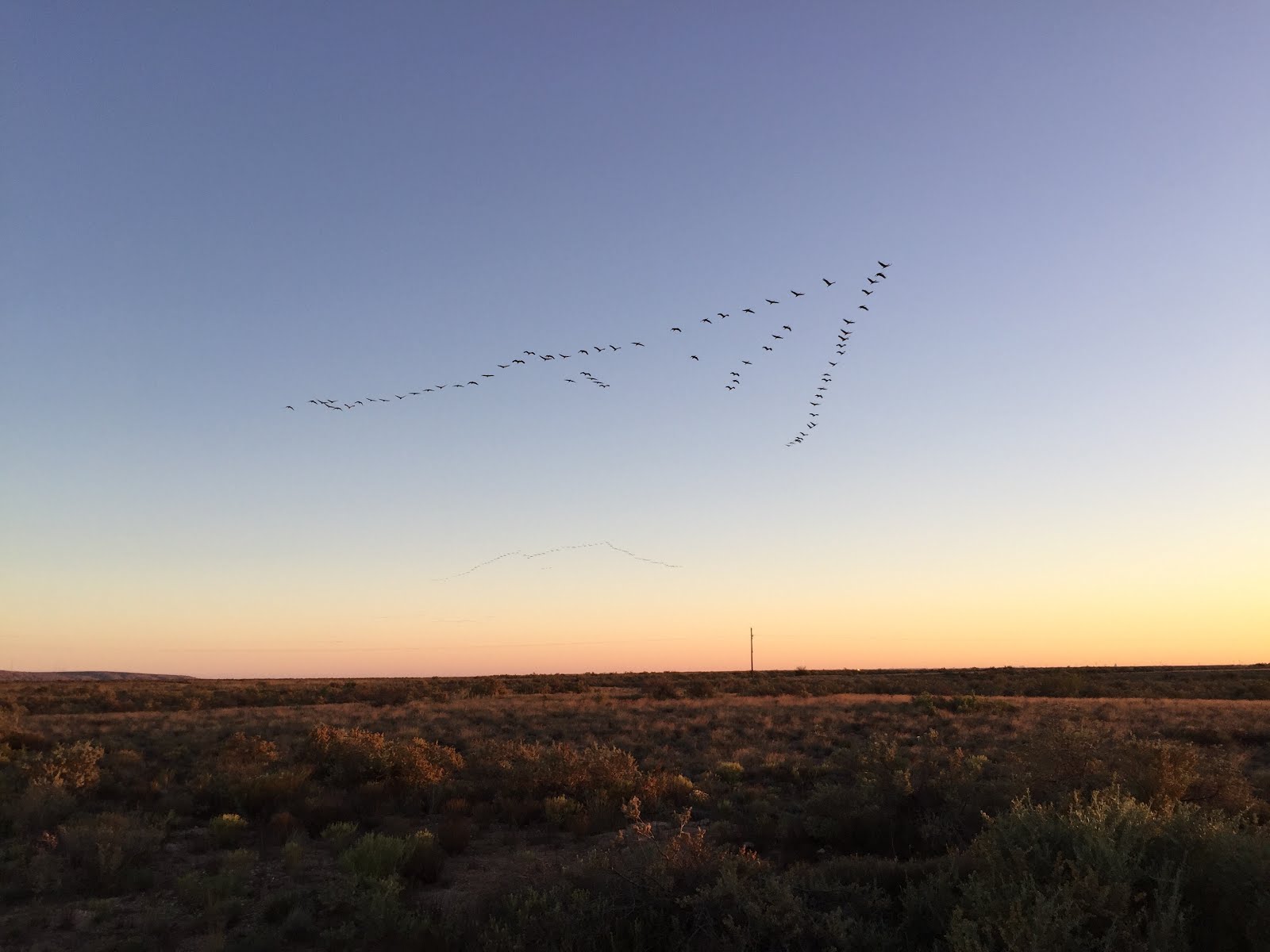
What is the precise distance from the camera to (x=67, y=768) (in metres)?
16.3

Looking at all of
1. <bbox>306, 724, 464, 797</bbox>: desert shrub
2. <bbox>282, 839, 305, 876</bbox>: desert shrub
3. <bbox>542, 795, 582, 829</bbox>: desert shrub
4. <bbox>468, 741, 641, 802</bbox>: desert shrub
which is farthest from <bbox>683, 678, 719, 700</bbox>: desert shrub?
<bbox>282, 839, 305, 876</bbox>: desert shrub

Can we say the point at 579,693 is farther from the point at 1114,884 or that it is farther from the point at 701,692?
the point at 1114,884

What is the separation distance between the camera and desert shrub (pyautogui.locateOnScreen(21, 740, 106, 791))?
15.5 m

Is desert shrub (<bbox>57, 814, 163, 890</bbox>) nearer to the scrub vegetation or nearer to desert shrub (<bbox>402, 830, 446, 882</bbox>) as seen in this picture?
the scrub vegetation

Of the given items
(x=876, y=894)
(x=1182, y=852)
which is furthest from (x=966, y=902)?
(x=1182, y=852)

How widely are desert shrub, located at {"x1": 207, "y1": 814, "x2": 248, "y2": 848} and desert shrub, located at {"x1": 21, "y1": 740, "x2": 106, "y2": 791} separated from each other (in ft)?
12.3

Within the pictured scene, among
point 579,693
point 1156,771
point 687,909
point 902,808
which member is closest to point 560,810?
point 902,808

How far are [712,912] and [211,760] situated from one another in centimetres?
1528

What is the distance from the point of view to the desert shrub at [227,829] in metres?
13.4

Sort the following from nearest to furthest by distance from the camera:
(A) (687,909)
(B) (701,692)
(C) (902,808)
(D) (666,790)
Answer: (A) (687,909), (C) (902,808), (D) (666,790), (B) (701,692)

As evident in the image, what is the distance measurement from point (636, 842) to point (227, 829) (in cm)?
743

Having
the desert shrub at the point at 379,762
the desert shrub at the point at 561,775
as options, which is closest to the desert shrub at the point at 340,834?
the desert shrub at the point at 379,762

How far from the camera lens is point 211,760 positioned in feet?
60.9

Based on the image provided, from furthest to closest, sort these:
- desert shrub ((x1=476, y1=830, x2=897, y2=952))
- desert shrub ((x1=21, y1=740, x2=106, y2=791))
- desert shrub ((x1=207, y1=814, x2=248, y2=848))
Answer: desert shrub ((x1=21, y1=740, x2=106, y2=791)) → desert shrub ((x1=207, y1=814, x2=248, y2=848)) → desert shrub ((x1=476, y1=830, x2=897, y2=952))
